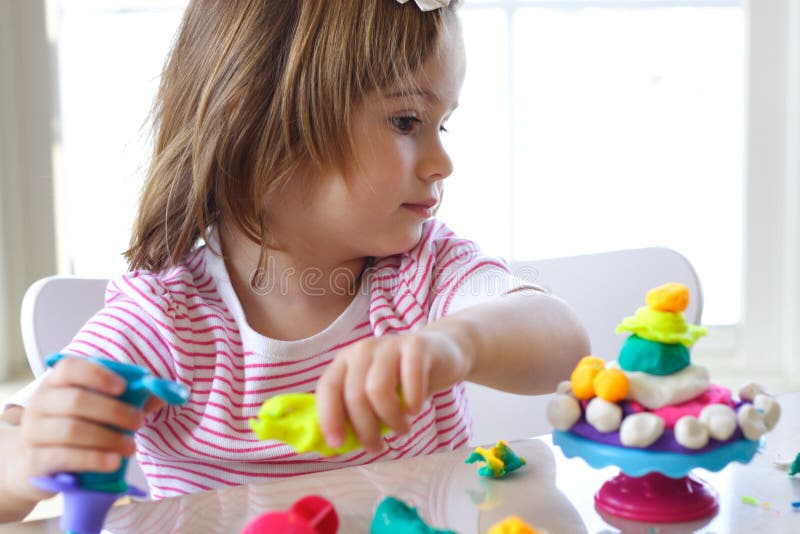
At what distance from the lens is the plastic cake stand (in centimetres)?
47

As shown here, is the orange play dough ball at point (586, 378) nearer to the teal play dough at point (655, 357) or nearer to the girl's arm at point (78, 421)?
the teal play dough at point (655, 357)

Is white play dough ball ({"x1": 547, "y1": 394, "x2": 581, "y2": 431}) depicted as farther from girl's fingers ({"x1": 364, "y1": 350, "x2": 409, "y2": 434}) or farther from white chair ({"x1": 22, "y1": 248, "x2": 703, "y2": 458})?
white chair ({"x1": 22, "y1": 248, "x2": 703, "y2": 458})

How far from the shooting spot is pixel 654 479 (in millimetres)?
512

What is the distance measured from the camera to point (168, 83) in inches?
35.2

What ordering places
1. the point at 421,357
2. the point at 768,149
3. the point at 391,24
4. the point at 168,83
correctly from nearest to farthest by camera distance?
the point at 421,357
the point at 391,24
the point at 168,83
the point at 768,149

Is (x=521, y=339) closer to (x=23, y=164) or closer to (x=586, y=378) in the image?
(x=586, y=378)

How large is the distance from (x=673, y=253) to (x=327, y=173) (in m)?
0.41

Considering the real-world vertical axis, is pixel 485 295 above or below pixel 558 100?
below

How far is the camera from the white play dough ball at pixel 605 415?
1.57 ft

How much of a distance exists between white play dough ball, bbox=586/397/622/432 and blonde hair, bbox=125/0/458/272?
0.39 m

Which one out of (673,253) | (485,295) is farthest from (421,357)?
(673,253)

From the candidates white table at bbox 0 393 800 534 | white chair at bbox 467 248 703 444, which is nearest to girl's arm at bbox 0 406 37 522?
white table at bbox 0 393 800 534

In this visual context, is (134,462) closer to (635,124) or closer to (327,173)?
(327,173)

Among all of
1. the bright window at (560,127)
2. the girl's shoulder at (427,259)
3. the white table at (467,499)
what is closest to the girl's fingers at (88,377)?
the white table at (467,499)
